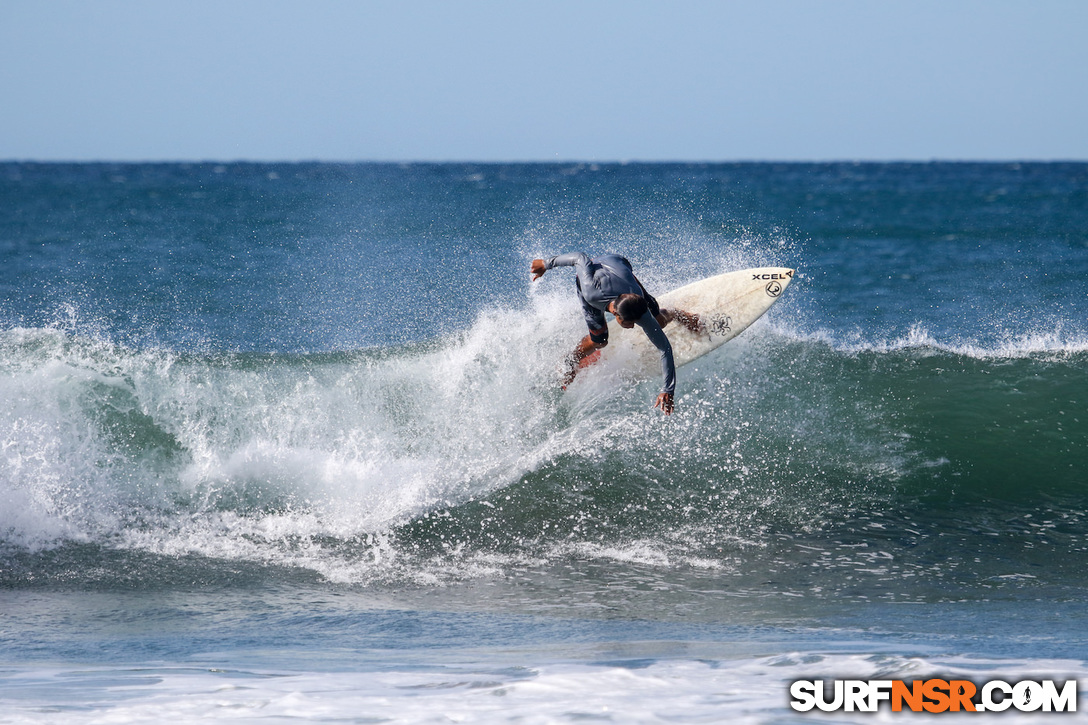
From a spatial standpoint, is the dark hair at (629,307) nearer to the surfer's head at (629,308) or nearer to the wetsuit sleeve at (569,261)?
the surfer's head at (629,308)

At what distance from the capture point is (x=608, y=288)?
6984mm

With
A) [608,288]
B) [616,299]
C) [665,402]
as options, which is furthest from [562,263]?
[665,402]

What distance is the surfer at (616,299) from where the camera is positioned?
6672 mm

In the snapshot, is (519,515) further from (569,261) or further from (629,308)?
(569,261)

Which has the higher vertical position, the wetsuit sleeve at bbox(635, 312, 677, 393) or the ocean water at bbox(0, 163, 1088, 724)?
the wetsuit sleeve at bbox(635, 312, 677, 393)

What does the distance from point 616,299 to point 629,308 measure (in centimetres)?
22

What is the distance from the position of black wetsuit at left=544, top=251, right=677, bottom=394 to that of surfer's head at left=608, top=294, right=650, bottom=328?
0.11 metres

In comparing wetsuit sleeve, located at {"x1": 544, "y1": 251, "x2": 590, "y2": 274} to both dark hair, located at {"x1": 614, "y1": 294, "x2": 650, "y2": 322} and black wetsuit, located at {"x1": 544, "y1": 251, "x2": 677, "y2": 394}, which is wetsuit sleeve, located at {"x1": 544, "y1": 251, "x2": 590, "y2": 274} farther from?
dark hair, located at {"x1": 614, "y1": 294, "x2": 650, "y2": 322}

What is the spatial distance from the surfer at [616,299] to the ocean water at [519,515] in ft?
3.43

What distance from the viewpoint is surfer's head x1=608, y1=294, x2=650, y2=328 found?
663cm

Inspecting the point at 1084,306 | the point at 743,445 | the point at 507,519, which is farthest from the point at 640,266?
the point at 1084,306

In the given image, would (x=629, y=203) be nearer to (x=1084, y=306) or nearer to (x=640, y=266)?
(x=1084, y=306)

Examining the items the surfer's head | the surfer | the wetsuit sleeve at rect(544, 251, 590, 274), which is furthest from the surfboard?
the surfer's head

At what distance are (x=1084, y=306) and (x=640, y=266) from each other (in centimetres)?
883
